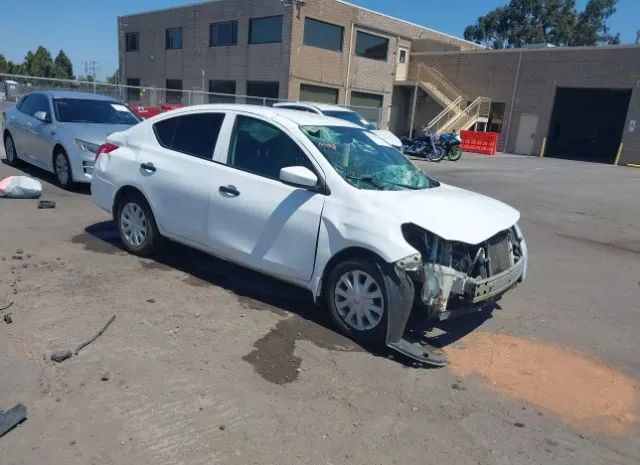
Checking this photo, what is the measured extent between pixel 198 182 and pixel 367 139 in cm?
169

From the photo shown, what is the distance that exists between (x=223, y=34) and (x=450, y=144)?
1819 centimetres

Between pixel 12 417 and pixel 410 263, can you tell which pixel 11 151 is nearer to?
pixel 12 417

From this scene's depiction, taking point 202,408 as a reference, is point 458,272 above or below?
above

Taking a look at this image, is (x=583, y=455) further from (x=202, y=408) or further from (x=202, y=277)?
(x=202, y=277)

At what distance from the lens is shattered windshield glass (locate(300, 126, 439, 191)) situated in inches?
176

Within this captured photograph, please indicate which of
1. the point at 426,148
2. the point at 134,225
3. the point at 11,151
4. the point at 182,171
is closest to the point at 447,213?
the point at 182,171

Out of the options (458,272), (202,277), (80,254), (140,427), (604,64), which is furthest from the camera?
(604,64)

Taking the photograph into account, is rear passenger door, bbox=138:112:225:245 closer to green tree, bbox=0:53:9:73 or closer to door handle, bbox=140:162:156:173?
door handle, bbox=140:162:156:173

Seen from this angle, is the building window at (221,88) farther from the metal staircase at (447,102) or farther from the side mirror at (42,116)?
the side mirror at (42,116)

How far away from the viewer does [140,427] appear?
2.93m

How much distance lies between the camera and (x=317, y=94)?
3158cm

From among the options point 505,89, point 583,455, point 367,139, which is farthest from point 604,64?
point 583,455

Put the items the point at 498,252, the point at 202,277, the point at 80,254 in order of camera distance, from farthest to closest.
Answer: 1. the point at 80,254
2. the point at 202,277
3. the point at 498,252

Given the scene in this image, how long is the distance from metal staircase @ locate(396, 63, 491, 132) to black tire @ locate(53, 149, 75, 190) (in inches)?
1001
